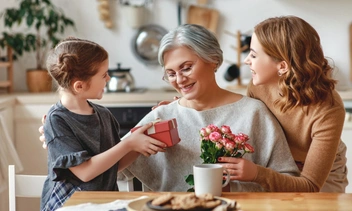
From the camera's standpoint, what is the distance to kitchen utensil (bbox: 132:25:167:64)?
4480 millimetres

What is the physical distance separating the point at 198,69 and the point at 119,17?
247cm

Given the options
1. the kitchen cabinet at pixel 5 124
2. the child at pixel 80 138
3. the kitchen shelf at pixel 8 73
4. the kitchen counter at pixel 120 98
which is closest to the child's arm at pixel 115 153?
the child at pixel 80 138

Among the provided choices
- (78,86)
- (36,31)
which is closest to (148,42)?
(36,31)

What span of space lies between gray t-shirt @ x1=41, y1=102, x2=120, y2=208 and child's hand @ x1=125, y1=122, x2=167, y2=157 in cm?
15

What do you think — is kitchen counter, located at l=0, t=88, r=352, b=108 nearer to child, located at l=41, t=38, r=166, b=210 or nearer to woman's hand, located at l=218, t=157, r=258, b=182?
child, located at l=41, t=38, r=166, b=210

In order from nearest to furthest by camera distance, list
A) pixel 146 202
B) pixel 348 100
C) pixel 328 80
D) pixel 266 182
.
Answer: pixel 146 202 < pixel 266 182 < pixel 328 80 < pixel 348 100

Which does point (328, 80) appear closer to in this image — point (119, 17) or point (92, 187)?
point (92, 187)

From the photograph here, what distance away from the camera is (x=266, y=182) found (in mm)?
1946

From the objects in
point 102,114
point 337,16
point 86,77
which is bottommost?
point 102,114

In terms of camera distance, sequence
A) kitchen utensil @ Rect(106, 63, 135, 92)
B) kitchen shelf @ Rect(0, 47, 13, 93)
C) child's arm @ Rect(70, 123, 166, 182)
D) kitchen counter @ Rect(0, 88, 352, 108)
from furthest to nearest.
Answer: kitchen shelf @ Rect(0, 47, 13, 93)
kitchen utensil @ Rect(106, 63, 135, 92)
kitchen counter @ Rect(0, 88, 352, 108)
child's arm @ Rect(70, 123, 166, 182)

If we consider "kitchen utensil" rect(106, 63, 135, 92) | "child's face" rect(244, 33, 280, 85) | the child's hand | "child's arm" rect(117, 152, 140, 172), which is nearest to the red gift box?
the child's hand

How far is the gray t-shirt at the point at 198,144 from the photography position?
2.11 m

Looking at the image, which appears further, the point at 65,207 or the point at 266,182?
the point at 266,182

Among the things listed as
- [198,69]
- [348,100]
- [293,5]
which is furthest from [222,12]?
[198,69]
